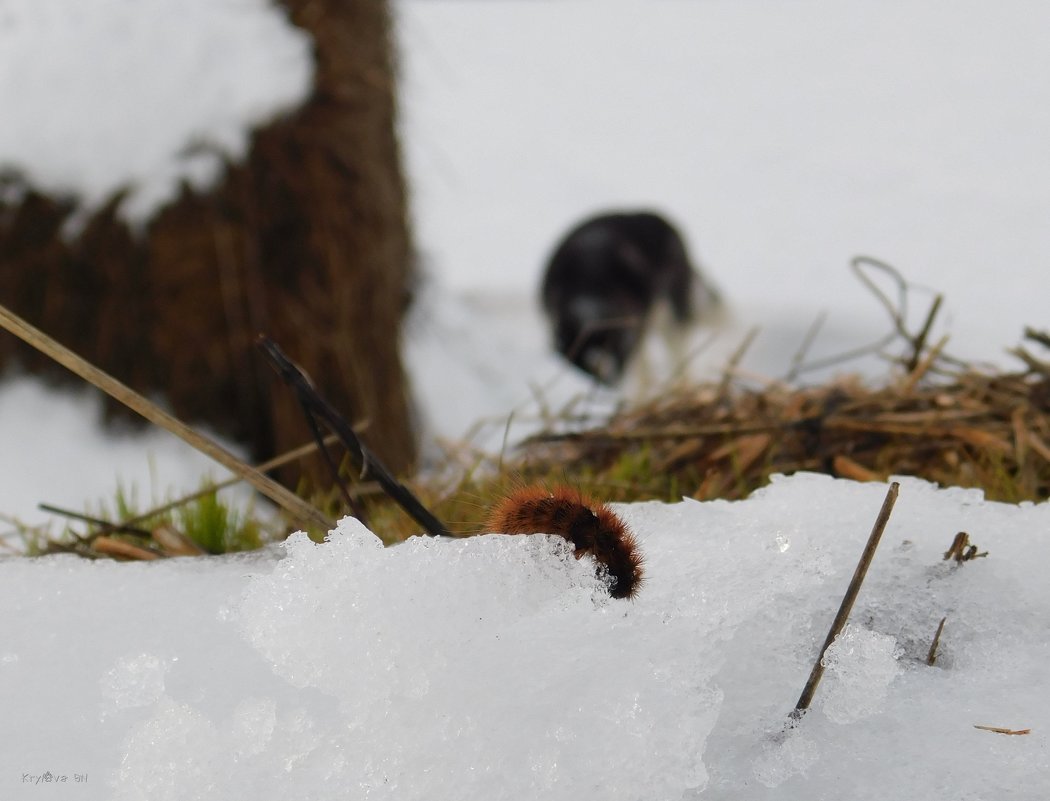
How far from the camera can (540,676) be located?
628 mm

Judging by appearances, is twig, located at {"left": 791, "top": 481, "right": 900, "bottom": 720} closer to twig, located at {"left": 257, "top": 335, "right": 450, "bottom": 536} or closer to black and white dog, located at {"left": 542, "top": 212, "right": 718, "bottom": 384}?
twig, located at {"left": 257, "top": 335, "right": 450, "bottom": 536}

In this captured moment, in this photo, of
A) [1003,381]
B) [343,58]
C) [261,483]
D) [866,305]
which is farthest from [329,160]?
[866,305]

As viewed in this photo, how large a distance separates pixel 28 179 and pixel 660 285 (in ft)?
11.3

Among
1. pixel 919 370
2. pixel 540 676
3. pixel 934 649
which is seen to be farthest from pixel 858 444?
pixel 540 676

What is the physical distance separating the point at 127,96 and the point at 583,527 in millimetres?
2503

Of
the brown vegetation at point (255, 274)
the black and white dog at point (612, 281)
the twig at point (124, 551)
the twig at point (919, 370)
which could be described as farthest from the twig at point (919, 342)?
the black and white dog at point (612, 281)

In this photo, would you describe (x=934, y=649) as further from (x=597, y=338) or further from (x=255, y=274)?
(x=597, y=338)

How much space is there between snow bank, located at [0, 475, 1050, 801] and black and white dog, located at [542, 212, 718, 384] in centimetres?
426

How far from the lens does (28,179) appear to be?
2.72 m

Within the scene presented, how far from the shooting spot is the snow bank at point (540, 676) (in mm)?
592

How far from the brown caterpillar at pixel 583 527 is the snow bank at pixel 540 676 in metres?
0.01

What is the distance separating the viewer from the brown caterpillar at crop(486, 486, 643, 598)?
0.67m

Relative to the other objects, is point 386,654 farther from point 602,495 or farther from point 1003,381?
point 1003,381

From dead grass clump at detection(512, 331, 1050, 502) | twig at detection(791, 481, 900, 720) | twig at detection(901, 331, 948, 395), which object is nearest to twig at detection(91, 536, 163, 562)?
dead grass clump at detection(512, 331, 1050, 502)
